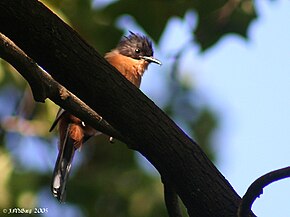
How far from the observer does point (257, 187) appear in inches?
120

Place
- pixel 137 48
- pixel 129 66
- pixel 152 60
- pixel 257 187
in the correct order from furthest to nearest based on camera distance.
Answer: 1. pixel 137 48
2. pixel 152 60
3. pixel 129 66
4. pixel 257 187

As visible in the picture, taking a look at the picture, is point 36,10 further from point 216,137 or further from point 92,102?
point 216,137

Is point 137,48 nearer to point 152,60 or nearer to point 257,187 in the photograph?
point 152,60

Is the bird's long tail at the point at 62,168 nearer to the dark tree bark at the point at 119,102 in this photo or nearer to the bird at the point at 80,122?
the bird at the point at 80,122

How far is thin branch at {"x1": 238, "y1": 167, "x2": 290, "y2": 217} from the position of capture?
9.86 feet

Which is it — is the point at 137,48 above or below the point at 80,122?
above

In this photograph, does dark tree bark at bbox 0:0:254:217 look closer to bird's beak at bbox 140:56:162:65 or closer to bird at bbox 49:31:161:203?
bird at bbox 49:31:161:203

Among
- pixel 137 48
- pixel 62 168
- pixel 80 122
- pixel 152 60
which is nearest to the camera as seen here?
pixel 62 168

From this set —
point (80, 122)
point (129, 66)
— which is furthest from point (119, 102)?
point (129, 66)

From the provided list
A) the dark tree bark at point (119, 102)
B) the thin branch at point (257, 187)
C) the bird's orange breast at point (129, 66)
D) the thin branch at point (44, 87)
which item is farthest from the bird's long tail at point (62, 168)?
the thin branch at point (257, 187)

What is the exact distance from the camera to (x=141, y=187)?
6699mm

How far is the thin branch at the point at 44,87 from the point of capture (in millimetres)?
3029

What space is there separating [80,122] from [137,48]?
1.56m

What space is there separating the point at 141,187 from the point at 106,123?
3385 millimetres
